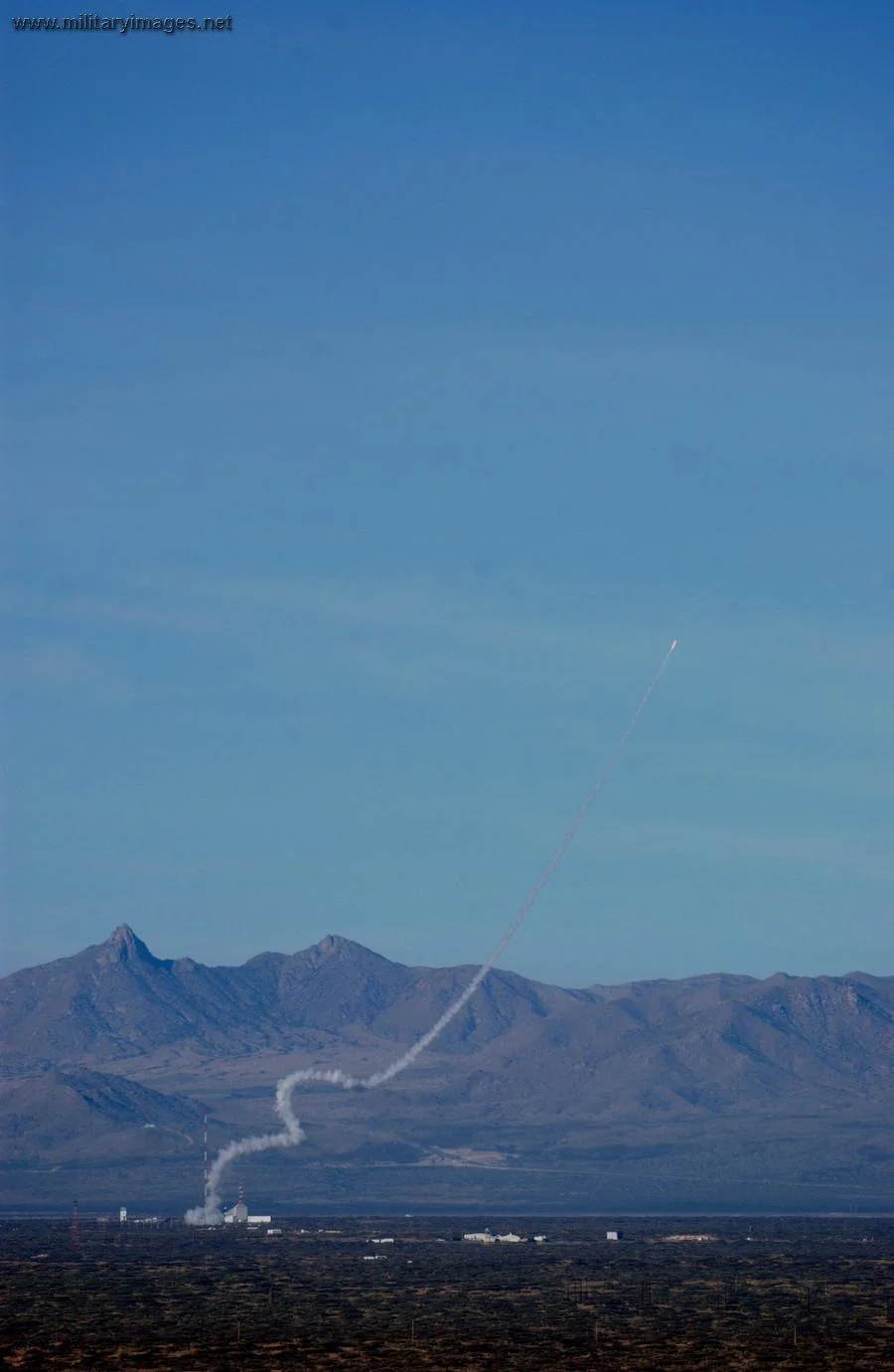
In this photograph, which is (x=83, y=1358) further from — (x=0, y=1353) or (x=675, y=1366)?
(x=675, y=1366)

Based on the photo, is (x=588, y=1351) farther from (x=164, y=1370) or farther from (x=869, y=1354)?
(x=164, y=1370)

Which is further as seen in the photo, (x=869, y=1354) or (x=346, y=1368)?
(x=869, y=1354)

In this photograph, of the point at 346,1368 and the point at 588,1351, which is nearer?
the point at 346,1368

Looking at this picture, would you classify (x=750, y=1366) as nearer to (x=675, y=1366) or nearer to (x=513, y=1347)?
(x=675, y=1366)

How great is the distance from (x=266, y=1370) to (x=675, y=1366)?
118ft

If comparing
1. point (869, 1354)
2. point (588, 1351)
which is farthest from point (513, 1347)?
point (869, 1354)

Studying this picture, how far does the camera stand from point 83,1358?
190 m

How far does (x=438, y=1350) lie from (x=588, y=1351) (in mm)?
14139

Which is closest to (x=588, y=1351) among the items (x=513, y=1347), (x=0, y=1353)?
(x=513, y=1347)

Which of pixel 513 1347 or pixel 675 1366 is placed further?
pixel 513 1347

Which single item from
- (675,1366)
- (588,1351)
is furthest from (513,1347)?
(675,1366)

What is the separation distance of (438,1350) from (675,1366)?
23.3 meters

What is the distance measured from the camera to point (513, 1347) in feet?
655

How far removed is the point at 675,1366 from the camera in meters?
185
